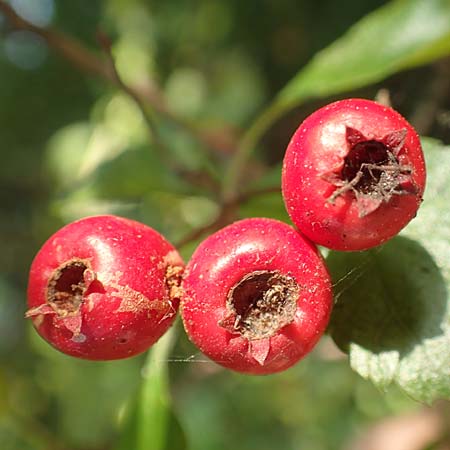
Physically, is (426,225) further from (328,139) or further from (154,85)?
Result: (154,85)

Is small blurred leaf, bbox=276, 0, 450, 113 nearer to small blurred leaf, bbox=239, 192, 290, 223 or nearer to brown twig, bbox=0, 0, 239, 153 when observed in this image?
small blurred leaf, bbox=239, 192, 290, 223

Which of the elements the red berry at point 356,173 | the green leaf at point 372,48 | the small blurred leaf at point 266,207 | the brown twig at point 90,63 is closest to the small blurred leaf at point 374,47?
the green leaf at point 372,48

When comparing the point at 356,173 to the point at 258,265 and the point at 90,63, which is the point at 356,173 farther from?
the point at 90,63

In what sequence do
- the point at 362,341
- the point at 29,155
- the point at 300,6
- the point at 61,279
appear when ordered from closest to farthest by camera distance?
the point at 61,279
the point at 362,341
the point at 300,6
the point at 29,155

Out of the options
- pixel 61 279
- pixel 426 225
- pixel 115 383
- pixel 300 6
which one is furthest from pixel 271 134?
pixel 61 279

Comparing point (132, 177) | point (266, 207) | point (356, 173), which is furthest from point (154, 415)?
point (356, 173)

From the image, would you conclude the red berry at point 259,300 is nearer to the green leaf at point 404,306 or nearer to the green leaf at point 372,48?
the green leaf at point 404,306

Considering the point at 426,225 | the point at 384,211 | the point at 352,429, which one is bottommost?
the point at 352,429

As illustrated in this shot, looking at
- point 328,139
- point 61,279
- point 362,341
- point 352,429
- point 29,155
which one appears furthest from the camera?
point 29,155
